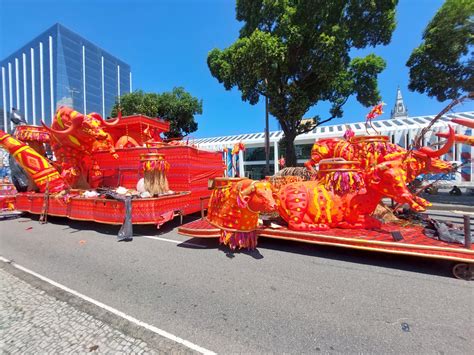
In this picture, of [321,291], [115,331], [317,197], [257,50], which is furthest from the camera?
[257,50]

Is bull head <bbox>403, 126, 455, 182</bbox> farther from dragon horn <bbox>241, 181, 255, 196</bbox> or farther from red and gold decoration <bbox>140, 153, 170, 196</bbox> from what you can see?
red and gold decoration <bbox>140, 153, 170, 196</bbox>

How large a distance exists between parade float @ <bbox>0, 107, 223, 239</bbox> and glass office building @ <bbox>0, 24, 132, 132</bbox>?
190 ft

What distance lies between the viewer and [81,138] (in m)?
6.75

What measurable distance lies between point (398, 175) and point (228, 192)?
3.03m

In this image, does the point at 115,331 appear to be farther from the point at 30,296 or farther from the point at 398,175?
the point at 398,175

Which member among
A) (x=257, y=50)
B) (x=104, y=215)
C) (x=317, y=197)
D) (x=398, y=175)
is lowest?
(x=104, y=215)

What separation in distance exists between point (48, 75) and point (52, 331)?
79690 mm

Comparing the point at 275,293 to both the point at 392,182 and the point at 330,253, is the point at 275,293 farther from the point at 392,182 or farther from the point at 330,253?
the point at 392,182

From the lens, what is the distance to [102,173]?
780 cm

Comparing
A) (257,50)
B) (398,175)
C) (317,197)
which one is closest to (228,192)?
(317,197)

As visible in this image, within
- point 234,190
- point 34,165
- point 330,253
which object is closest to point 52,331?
point 234,190

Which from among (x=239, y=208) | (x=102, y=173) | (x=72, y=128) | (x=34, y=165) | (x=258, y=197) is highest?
(x=72, y=128)

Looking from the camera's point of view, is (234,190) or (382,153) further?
(382,153)

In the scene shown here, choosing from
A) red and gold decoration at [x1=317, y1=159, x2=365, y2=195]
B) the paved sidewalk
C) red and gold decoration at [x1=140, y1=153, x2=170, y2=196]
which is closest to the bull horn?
red and gold decoration at [x1=317, y1=159, x2=365, y2=195]
